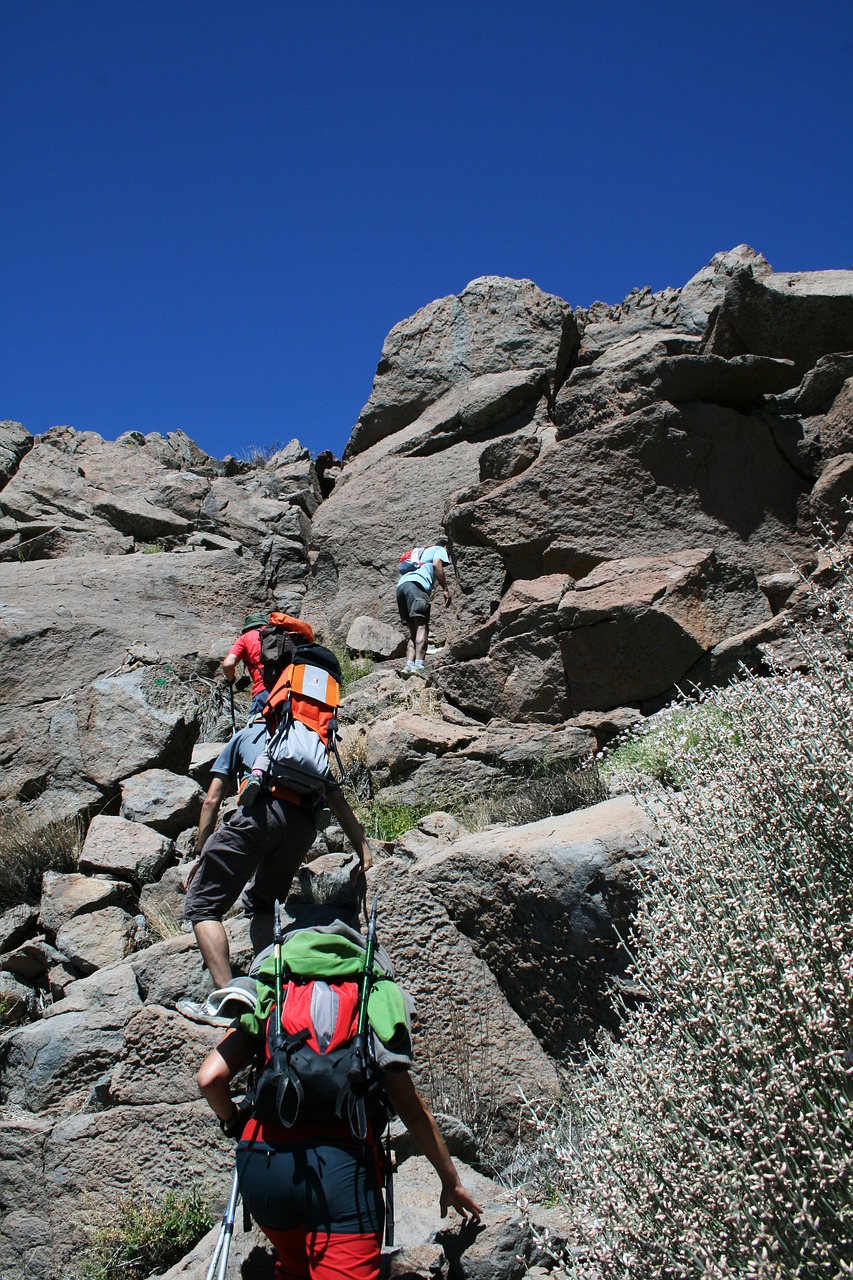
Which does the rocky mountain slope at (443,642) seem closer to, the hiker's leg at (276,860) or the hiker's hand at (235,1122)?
the hiker's leg at (276,860)

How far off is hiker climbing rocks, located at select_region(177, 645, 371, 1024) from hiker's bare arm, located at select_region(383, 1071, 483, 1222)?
70.3 inches

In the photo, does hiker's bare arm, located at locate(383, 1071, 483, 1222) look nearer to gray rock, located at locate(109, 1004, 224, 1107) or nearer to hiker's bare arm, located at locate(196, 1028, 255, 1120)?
hiker's bare arm, located at locate(196, 1028, 255, 1120)

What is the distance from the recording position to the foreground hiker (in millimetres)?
2740

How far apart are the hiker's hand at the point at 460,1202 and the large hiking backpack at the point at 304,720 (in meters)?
2.13

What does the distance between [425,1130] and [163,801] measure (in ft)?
16.6

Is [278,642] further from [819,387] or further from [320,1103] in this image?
[819,387]

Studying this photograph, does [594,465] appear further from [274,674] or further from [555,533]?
[274,674]

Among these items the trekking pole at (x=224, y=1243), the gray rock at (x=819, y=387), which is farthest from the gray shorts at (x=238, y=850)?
the gray rock at (x=819, y=387)

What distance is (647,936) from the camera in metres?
3.25

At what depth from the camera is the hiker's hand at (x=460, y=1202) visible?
10.3 feet

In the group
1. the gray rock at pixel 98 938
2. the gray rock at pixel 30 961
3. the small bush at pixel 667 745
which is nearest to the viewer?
the small bush at pixel 667 745

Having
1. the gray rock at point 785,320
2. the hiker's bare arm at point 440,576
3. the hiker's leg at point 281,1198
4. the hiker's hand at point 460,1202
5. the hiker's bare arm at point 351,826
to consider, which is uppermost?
the gray rock at point 785,320

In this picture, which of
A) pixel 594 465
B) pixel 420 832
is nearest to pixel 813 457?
pixel 594 465

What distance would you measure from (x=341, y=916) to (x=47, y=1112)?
6.21ft
